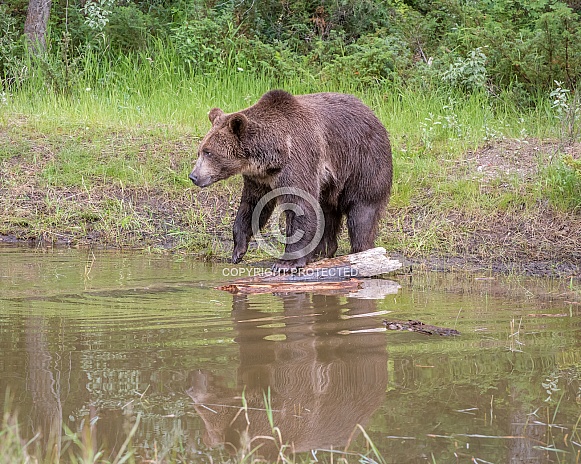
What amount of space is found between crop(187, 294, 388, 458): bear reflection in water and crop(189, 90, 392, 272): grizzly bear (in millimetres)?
1609

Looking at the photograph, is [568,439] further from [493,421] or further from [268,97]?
[268,97]

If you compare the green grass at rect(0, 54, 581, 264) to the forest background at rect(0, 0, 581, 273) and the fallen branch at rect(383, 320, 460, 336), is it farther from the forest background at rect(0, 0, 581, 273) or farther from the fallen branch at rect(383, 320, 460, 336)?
the fallen branch at rect(383, 320, 460, 336)

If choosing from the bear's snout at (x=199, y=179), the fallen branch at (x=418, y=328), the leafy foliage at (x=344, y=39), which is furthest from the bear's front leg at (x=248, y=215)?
the leafy foliage at (x=344, y=39)

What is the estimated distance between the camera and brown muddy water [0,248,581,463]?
3494 mm

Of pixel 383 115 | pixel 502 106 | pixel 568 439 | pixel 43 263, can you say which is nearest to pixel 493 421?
pixel 568 439

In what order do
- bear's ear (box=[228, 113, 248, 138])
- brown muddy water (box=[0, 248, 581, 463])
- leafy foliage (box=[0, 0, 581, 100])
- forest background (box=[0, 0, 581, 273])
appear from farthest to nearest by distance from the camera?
leafy foliage (box=[0, 0, 581, 100]) < forest background (box=[0, 0, 581, 273]) < bear's ear (box=[228, 113, 248, 138]) < brown muddy water (box=[0, 248, 581, 463])

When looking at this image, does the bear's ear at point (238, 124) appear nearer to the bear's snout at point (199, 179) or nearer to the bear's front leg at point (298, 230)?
the bear's snout at point (199, 179)

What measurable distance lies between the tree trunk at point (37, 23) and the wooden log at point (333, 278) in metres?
7.02

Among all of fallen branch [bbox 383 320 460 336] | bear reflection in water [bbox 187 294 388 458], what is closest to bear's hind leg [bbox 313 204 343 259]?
bear reflection in water [bbox 187 294 388 458]

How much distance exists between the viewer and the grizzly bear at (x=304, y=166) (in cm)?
721

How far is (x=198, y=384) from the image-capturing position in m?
4.12

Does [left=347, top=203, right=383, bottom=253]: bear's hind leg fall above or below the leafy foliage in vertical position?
below

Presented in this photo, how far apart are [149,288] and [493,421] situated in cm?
343

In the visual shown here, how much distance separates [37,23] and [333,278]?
7529 millimetres
